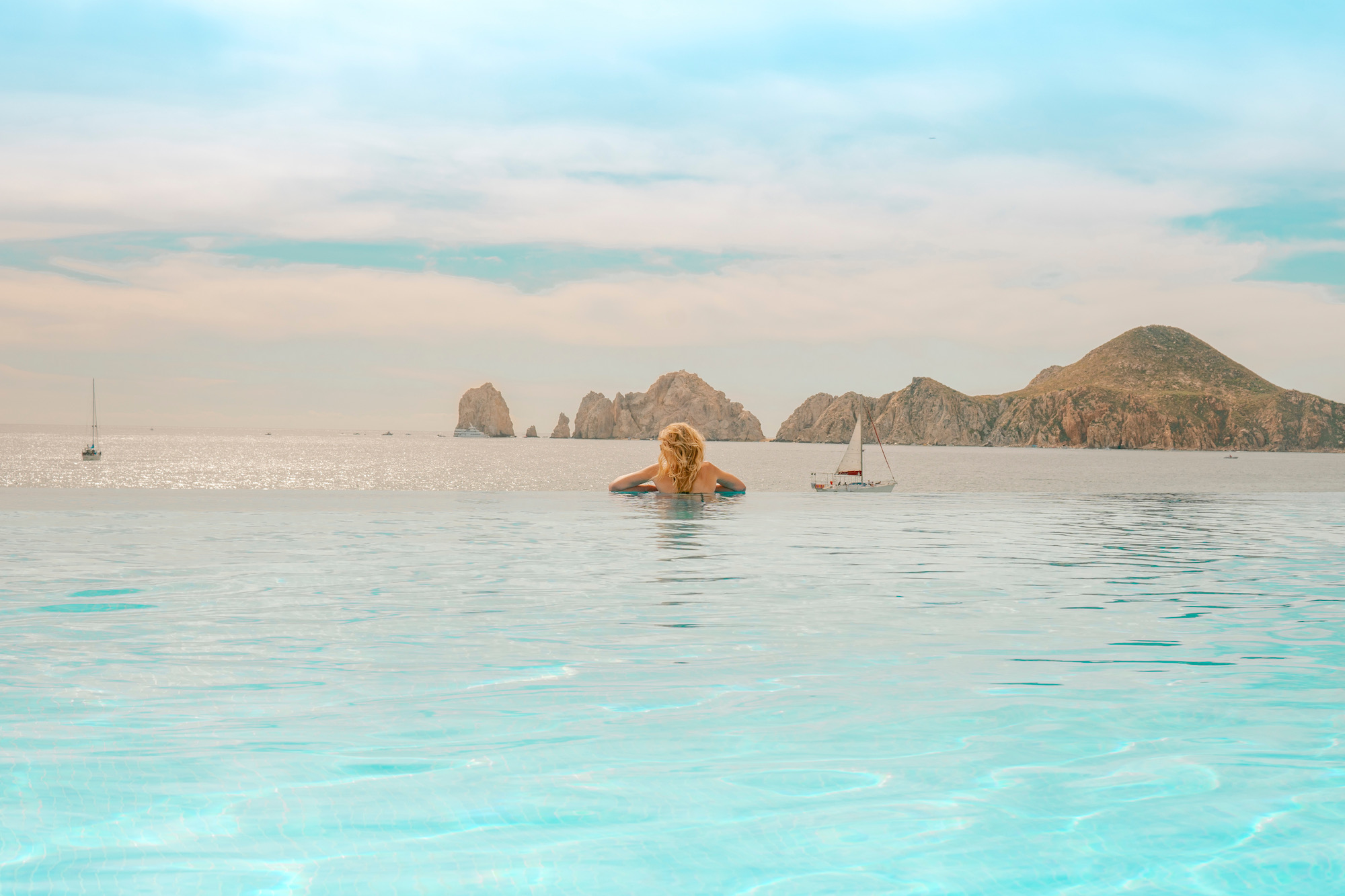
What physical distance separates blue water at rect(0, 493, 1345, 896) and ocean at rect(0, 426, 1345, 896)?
0.09 feet

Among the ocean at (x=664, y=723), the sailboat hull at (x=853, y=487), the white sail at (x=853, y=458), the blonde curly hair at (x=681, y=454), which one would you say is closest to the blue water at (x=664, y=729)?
the ocean at (x=664, y=723)

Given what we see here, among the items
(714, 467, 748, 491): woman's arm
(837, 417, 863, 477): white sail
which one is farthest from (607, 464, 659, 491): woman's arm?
(837, 417, 863, 477): white sail

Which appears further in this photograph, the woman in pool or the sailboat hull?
the sailboat hull

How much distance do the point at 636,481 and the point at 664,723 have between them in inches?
689

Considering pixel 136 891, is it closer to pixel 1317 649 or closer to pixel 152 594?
pixel 152 594

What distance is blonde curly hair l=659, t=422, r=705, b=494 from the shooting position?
22.1 m

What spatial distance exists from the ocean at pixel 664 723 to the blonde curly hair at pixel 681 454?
722 centimetres

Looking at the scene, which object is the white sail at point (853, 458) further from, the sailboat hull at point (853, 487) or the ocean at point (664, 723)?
the ocean at point (664, 723)

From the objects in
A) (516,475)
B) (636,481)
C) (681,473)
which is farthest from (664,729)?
(516,475)

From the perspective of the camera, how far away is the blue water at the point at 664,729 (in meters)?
4.45

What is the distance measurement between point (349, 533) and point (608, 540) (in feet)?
16.5

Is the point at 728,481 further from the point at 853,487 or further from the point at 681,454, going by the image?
the point at 853,487

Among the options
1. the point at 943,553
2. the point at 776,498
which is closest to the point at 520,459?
the point at 776,498

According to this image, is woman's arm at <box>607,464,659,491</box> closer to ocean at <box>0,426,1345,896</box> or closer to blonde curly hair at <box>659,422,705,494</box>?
blonde curly hair at <box>659,422,705,494</box>
